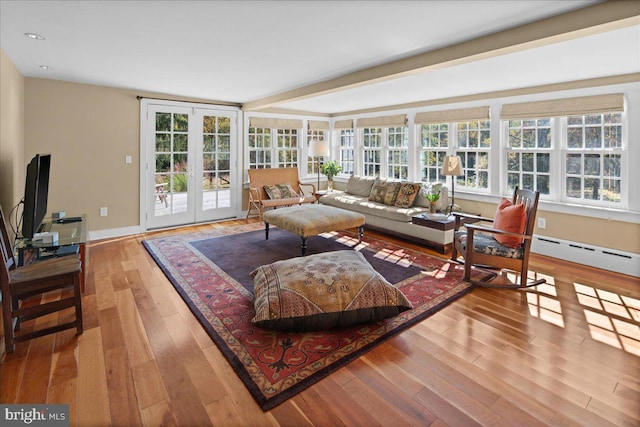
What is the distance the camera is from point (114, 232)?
5406 millimetres

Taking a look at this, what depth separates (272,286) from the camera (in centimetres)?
264

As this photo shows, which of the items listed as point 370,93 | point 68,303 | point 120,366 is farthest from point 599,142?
point 68,303

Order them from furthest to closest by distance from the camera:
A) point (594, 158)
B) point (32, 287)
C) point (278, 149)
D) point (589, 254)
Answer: point (278, 149) → point (594, 158) → point (589, 254) → point (32, 287)

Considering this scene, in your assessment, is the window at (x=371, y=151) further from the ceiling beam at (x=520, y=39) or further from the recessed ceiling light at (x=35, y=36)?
the recessed ceiling light at (x=35, y=36)

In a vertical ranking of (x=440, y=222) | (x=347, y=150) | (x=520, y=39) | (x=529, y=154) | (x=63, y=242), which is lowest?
(x=63, y=242)

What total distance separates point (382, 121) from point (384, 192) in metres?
1.78

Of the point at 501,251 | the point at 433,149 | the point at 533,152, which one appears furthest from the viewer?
the point at 433,149

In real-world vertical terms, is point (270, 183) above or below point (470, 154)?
below

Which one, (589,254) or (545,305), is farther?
(589,254)

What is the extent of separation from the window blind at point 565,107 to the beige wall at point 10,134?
6.00 meters

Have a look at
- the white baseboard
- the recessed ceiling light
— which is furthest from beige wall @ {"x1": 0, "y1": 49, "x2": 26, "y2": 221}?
the white baseboard

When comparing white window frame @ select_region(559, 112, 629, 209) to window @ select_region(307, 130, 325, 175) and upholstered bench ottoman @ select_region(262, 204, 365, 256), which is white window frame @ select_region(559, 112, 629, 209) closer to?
upholstered bench ottoman @ select_region(262, 204, 365, 256)

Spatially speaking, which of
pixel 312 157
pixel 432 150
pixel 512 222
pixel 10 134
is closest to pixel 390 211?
pixel 432 150

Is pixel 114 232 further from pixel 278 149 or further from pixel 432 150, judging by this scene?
pixel 432 150
